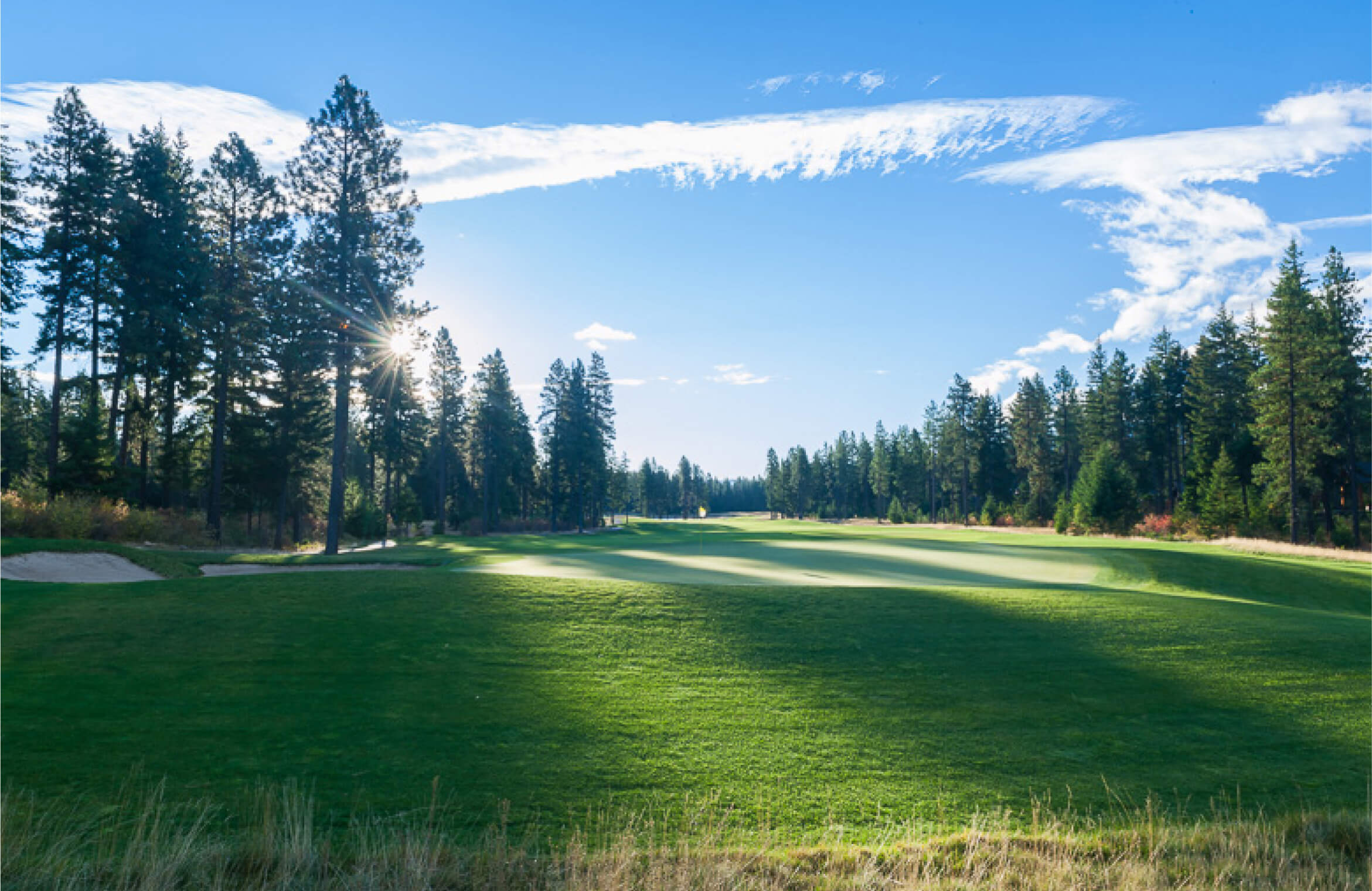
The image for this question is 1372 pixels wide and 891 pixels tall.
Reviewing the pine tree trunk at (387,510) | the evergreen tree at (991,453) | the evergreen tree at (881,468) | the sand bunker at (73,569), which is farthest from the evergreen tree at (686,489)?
the sand bunker at (73,569)

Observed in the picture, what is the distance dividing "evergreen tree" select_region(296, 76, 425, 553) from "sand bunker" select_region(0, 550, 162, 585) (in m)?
9.72

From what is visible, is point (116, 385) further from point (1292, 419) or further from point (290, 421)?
point (1292, 419)

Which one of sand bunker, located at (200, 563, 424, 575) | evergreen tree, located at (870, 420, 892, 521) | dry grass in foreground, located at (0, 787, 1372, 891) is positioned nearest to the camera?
dry grass in foreground, located at (0, 787, 1372, 891)

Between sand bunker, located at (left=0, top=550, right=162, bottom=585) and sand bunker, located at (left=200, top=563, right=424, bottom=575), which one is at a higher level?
sand bunker, located at (left=0, top=550, right=162, bottom=585)

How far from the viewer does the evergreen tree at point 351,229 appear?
2820 centimetres

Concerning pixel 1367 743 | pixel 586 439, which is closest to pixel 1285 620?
pixel 1367 743

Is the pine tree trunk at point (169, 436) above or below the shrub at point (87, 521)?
above

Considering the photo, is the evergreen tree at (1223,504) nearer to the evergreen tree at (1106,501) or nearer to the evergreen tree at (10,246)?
the evergreen tree at (1106,501)

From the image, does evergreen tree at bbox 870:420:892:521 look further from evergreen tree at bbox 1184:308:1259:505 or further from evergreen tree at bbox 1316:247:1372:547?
evergreen tree at bbox 1316:247:1372:547

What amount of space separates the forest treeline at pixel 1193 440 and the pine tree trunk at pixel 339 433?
165ft

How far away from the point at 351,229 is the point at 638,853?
29383mm

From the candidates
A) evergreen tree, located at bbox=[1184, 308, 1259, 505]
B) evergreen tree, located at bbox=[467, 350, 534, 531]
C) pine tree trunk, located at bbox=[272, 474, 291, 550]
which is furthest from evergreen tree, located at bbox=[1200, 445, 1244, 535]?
pine tree trunk, located at bbox=[272, 474, 291, 550]

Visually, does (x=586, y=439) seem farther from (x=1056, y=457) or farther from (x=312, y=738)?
(x=312, y=738)

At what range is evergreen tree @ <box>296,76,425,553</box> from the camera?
2820cm
